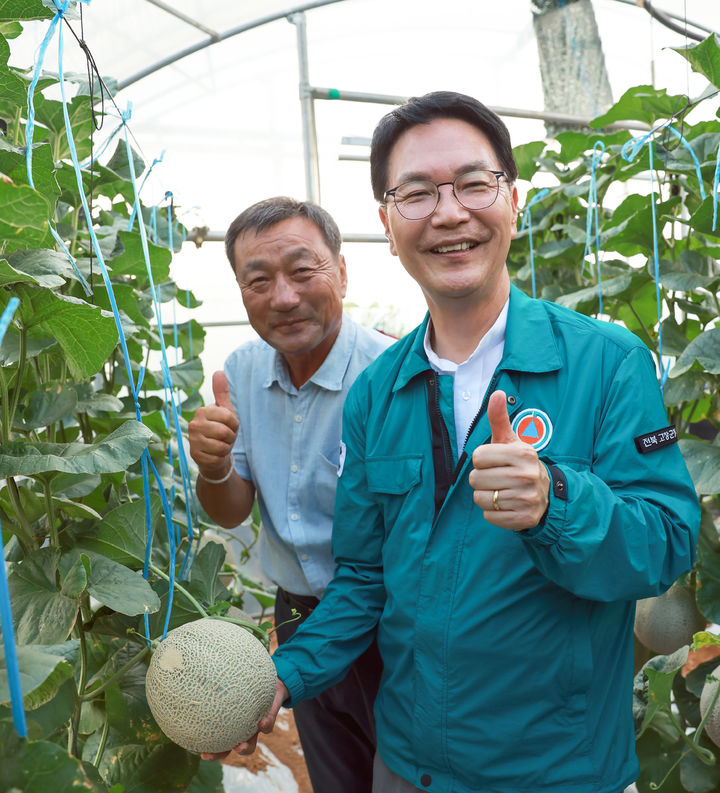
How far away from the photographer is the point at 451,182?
47.6 inches

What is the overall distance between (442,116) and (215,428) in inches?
26.0

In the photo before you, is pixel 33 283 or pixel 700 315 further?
pixel 700 315

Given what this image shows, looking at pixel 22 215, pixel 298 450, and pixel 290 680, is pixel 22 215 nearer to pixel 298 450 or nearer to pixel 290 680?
pixel 290 680

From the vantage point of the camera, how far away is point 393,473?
4.13ft

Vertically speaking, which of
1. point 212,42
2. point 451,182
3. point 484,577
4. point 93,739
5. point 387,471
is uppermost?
point 212,42

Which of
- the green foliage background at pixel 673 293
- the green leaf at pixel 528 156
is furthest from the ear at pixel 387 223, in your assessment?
the green leaf at pixel 528 156

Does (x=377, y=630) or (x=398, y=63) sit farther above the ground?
(x=398, y=63)

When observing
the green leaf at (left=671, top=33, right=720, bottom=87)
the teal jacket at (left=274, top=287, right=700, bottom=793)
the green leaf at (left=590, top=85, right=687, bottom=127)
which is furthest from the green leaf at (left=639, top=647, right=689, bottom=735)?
the green leaf at (left=590, top=85, right=687, bottom=127)

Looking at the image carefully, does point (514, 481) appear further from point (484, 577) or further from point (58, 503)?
point (58, 503)

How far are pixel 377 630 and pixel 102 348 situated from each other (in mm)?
718

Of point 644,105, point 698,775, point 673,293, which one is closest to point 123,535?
point 698,775

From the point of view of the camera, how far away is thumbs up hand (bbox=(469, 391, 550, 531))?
91cm

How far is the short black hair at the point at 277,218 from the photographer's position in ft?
5.42

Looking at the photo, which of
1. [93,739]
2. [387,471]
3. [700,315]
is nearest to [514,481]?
[387,471]
